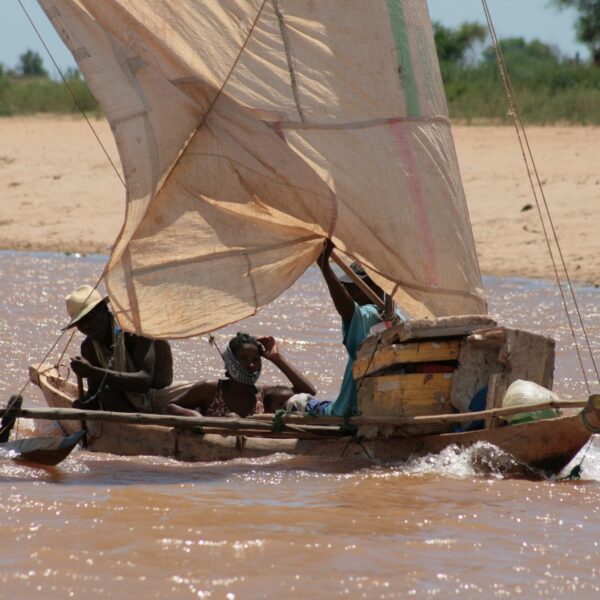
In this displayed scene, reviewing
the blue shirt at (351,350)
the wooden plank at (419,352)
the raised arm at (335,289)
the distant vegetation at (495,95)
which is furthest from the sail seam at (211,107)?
the distant vegetation at (495,95)

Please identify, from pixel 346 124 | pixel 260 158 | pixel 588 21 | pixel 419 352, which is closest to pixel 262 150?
pixel 260 158

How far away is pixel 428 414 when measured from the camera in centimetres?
643

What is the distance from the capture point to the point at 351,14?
704 cm

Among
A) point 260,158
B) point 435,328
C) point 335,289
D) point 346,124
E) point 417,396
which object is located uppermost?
point 346,124

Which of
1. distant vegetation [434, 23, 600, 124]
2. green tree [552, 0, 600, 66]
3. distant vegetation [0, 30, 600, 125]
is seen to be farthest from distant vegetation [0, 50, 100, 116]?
green tree [552, 0, 600, 66]

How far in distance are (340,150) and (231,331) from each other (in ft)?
16.6

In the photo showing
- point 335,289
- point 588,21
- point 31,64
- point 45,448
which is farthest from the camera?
point 31,64

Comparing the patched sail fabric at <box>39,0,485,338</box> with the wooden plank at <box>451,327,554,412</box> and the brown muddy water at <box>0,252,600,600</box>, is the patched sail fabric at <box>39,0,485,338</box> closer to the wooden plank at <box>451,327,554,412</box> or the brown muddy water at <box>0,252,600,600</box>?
the wooden plank at <box>451,327,554,412</box>

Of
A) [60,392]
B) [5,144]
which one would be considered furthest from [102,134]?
[60,392]

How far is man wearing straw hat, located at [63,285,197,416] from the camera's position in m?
7.04

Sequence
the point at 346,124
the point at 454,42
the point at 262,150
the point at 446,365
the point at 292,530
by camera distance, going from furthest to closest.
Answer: the point at 454,42
the point at 346,124
the point at 262,150
the point at 446,365
the point at 292,530

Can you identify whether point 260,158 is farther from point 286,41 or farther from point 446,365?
point 446,365

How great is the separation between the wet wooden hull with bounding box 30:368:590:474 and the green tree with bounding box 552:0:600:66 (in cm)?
2829

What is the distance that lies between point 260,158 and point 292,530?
2.20 metres
